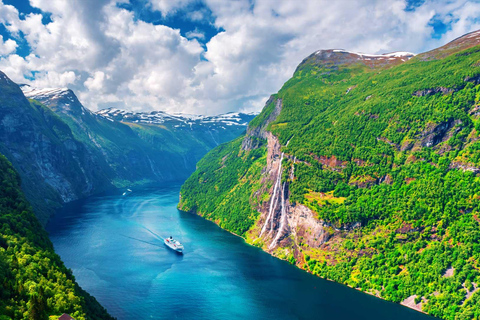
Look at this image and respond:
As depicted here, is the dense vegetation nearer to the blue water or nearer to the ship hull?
the blue water

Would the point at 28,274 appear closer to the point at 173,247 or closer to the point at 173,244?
the point at 173,247

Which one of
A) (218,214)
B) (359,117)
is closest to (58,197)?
(218,214)

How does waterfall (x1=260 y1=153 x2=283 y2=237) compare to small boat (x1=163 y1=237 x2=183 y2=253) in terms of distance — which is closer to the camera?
small boat (x1=163 y1=237 x2=183 y2=253)

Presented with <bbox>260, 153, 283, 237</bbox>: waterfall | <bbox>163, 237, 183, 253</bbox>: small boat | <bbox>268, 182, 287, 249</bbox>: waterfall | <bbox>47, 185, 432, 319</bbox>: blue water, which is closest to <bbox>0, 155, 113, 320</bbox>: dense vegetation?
<bbox>47, 185, 432, 319</bbox>: blue water

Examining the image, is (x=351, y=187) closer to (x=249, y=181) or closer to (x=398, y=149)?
(x=398, y=149)

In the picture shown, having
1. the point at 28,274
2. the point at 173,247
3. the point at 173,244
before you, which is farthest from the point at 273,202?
the point at 28,274
